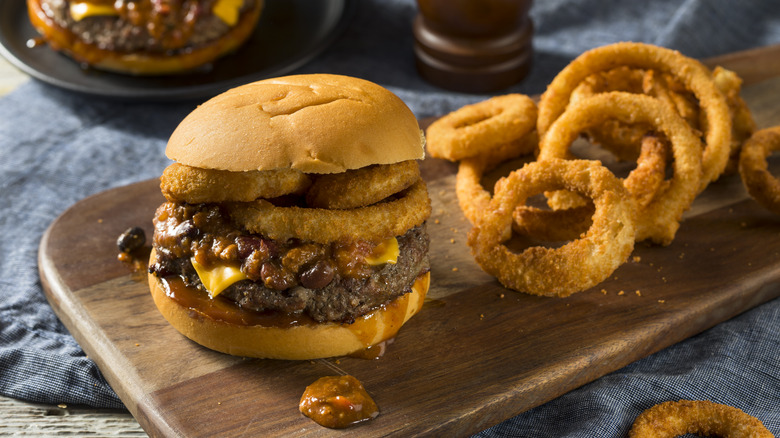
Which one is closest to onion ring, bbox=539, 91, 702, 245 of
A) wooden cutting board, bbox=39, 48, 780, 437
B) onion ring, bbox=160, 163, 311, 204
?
wooden cutting board, bbox=39, 48, 780, 437

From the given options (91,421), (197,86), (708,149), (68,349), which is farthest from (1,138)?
(708,149)

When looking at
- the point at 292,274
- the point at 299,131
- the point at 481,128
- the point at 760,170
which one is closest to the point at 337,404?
the point at 292,274

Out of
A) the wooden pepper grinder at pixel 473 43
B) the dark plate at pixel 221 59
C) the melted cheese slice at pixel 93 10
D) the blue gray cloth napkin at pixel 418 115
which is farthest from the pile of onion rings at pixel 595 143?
the melted cheese slice at pixel 93 10

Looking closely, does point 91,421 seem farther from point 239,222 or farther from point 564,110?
point 564,110

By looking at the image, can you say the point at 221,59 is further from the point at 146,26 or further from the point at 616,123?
the point at 616,123

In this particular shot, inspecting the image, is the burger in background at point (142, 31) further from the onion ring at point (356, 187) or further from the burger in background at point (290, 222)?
the onion ring at point (356, 187)

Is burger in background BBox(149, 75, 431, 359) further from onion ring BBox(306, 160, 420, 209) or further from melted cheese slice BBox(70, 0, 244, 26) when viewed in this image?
melted cheese slice BBox(70, 0, 244, 26)
